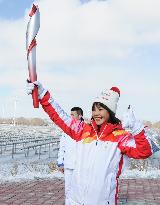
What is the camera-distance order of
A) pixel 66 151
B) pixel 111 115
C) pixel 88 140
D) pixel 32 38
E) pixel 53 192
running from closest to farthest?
pixel 32 38 < pixel 88 140 < pixel 111 115 < pixel 66 151 < pixel 53 192

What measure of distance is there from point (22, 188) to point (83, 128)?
5.75m

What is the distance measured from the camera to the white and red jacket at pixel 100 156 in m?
3.18

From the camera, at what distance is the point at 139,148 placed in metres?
3.15

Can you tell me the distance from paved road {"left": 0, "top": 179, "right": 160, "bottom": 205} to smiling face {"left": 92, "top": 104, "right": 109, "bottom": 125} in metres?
4.32

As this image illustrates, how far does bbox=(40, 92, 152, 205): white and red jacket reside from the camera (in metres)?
3.18

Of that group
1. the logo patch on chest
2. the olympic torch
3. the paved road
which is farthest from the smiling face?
the paved road

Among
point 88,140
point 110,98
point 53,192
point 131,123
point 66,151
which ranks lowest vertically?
point 53,192

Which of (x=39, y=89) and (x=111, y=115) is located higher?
(x=39, y=89)

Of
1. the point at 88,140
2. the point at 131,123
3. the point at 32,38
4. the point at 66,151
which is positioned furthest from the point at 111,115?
the point at 66,151

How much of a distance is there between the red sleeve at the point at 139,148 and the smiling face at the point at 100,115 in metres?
0.21

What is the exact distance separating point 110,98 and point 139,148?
44cm

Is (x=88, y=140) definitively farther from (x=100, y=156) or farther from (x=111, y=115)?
(x=111, y=115)

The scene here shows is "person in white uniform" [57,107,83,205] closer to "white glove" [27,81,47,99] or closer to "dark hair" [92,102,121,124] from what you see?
"dark hair" [92,102,121,124]

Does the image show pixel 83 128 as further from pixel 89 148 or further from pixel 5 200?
pixel 5 200
